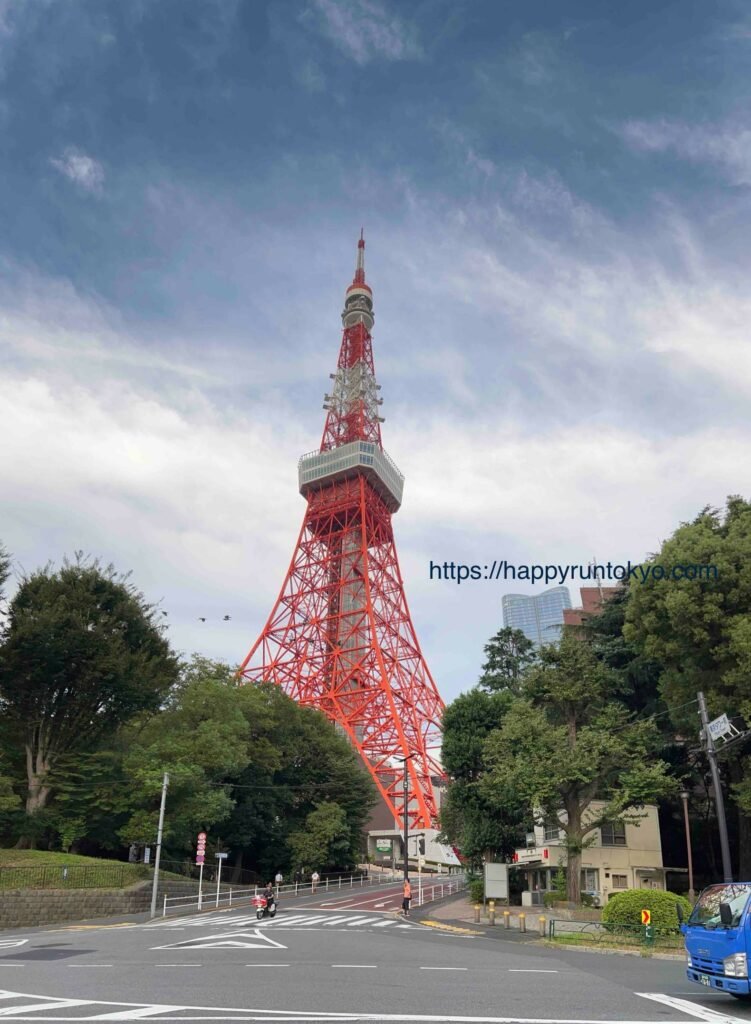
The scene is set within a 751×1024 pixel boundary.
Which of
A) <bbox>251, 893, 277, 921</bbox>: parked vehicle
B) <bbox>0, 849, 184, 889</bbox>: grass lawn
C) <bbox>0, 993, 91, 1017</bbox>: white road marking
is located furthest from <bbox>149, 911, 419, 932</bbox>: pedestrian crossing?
<bbox>0, 993, 91, 1017</bbox>: white road marking

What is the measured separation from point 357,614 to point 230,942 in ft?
176

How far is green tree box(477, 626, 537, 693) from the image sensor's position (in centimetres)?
4978

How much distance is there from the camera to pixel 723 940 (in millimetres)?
9828

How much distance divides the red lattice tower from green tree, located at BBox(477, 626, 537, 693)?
9894 mm

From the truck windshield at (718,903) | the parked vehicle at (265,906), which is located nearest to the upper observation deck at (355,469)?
the parked vehicle at (265,906)

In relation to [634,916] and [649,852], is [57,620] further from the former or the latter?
Result: [649,852]

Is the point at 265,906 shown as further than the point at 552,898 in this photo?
No

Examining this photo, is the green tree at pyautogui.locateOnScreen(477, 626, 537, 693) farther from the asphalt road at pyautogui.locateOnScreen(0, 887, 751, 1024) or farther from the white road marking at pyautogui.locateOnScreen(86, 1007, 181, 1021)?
the white road marking at pyautogui.locateOnScreen(86, 1007, 181, 1021)

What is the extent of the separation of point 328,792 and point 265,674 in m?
17.8

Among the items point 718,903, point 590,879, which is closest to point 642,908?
point 718,903

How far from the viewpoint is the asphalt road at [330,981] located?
866 cm

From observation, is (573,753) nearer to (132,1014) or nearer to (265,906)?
(265,906)

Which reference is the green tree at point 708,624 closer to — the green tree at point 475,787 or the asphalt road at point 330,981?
the green tree at point 475,787

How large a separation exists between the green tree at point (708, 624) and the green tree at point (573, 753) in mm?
2399
